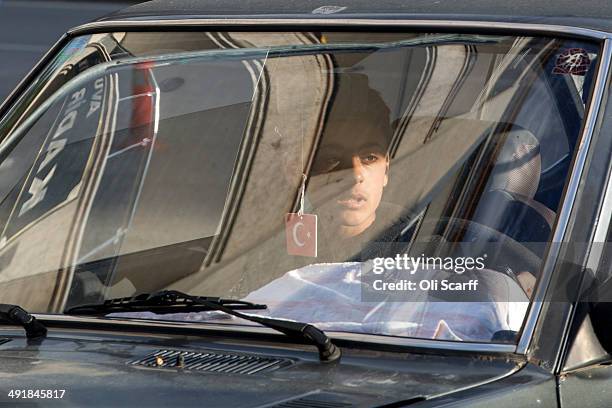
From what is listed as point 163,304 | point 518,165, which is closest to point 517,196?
point 518,165

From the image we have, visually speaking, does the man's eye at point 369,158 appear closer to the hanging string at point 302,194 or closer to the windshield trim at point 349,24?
the hanging string at point 302,194

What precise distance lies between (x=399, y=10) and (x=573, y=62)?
488 millimetres

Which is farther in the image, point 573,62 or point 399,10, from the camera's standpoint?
point 399,10

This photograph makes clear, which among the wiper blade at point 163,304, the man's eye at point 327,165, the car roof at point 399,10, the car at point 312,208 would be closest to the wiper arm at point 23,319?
the car at point 312,208

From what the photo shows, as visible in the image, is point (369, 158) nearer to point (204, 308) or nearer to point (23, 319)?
point (204, 308)

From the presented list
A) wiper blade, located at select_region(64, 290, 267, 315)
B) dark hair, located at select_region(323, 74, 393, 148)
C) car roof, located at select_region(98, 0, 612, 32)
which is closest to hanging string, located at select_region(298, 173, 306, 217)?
dark hair, located at select_region(323, 74, 393, 148)

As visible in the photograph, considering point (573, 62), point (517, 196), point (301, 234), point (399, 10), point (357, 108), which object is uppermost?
point (399, 10)

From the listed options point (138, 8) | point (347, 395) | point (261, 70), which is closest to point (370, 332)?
point (347, 395)

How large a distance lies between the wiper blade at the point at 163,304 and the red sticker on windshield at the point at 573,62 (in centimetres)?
77

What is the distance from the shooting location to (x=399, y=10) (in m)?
2.86

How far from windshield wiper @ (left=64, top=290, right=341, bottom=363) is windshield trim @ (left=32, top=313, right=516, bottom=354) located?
2 centimetres

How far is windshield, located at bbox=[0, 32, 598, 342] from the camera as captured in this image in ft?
8.11

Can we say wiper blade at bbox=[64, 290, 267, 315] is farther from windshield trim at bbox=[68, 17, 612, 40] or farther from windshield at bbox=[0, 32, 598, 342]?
windshield trim at bbox=[68, 17, 612, 40]

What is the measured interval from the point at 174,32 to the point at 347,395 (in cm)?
129
